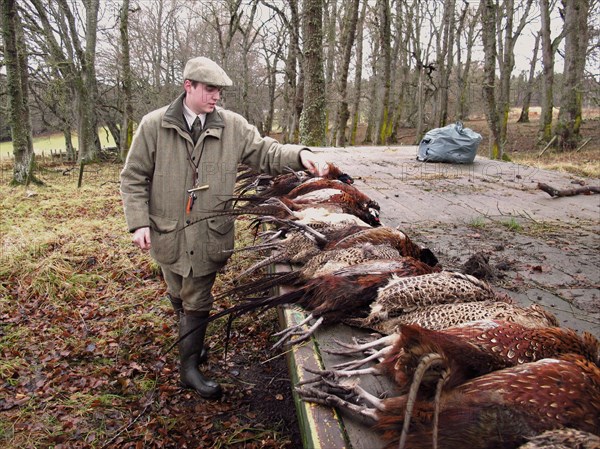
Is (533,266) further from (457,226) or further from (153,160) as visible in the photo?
(153,160)

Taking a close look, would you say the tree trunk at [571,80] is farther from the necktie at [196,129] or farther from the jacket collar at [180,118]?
the necktie at [196,129]

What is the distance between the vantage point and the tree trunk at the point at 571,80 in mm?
16453

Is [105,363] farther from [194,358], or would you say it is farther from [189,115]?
[189,115]

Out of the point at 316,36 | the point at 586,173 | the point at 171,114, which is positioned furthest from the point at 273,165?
the point at 586,173

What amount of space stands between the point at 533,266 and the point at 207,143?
2861mm

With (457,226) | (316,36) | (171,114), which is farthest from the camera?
(316,36)

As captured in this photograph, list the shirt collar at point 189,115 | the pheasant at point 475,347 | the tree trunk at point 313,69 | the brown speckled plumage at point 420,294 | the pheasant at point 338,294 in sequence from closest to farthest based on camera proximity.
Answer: the pheasant at point 475,347, the brown speckled plumage at point 420,294, the pheasant at point 338,294, the shirt collar at point 189,115, the tree trunk at point 313,69

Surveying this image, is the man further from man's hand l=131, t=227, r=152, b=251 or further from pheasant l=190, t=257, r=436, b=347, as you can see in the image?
pheasant l=190, t=257, r=436, b=347

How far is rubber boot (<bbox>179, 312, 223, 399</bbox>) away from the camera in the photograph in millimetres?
3295

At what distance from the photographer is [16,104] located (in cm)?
1088

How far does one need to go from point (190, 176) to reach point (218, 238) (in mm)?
477

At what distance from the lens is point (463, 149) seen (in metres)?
9.34

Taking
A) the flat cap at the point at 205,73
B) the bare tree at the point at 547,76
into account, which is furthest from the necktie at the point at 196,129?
the bare tree at the point at 547,76

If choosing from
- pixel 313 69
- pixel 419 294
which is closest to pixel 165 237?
pixel 419 294
